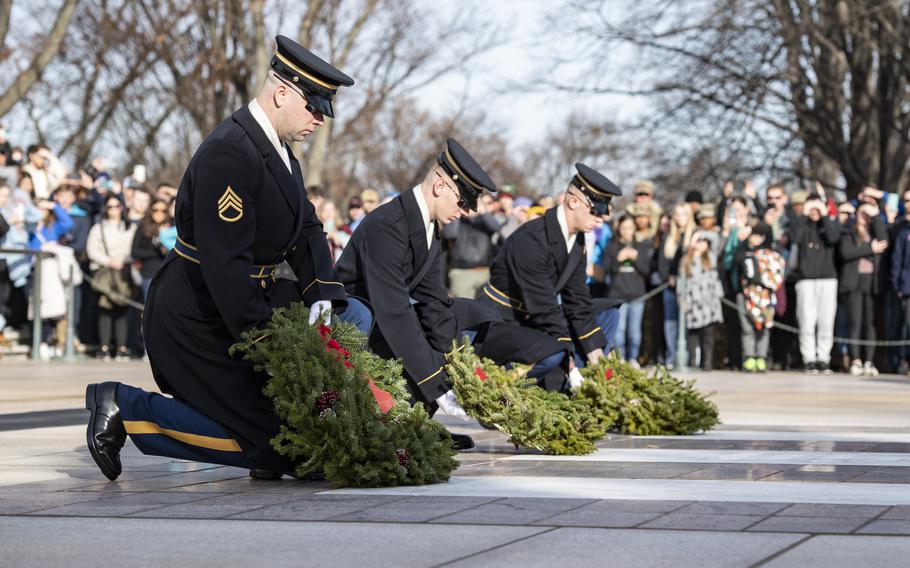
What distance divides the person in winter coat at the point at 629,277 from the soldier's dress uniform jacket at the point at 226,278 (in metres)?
10.8

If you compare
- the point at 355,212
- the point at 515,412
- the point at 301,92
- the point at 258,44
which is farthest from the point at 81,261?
the point at 301,92

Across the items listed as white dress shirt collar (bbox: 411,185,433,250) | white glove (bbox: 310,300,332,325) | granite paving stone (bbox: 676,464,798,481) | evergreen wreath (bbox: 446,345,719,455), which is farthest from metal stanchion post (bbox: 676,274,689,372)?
white glove (bbox: 310,300,332,325)

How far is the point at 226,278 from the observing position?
6074mm

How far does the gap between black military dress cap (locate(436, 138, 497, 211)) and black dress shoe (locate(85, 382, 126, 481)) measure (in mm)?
2351

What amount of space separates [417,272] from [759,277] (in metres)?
9.17

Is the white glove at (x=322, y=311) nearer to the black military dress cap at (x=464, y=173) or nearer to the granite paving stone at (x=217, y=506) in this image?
the granite paving stone at (x=217, y=506)

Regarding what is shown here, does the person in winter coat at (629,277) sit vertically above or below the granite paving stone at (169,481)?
above

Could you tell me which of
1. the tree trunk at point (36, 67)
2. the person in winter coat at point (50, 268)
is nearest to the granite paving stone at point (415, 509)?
the person in winter coat at point (50, 268)

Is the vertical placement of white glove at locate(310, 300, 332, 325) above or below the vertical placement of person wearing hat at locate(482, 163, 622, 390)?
below

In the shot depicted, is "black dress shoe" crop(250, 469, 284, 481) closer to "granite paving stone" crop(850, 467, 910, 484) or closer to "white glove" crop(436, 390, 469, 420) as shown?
"white glove" crop(436, 390, 469, 420)

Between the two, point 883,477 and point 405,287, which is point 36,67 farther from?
point 883,477

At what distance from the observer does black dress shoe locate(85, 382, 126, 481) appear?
20.6 ft

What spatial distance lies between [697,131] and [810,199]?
32.9 feet

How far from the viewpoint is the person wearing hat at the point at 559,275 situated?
9445 mm
